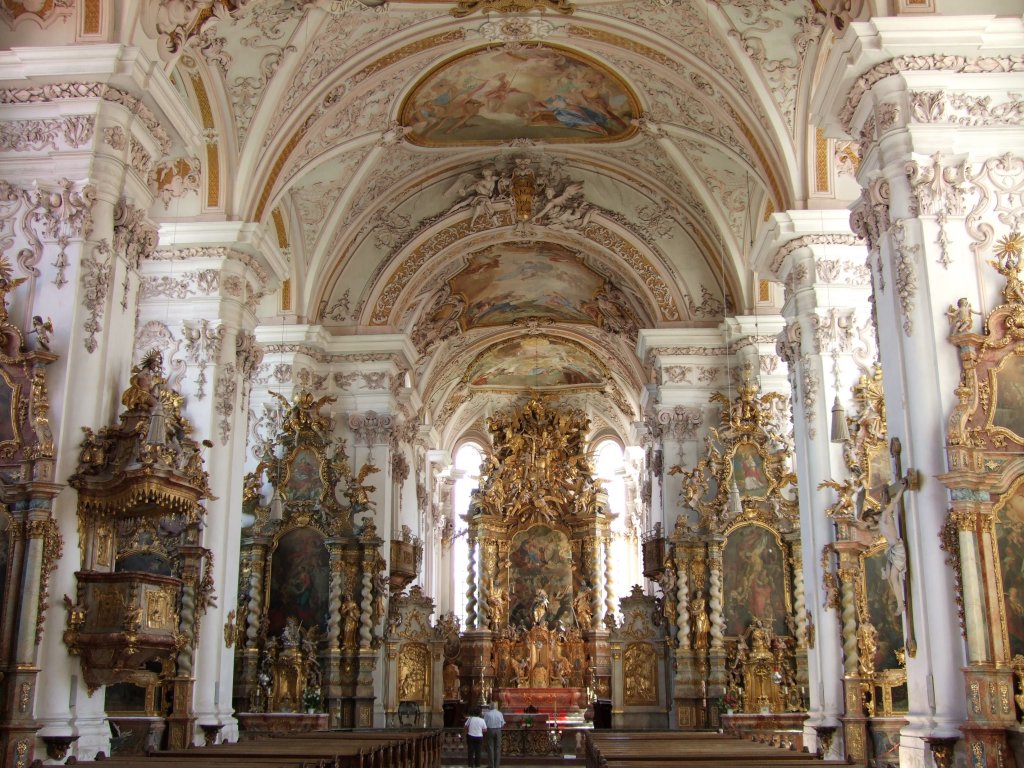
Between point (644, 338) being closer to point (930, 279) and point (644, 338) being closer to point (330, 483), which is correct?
point (330, 483)

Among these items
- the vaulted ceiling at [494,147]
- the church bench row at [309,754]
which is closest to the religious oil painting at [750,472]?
the vaulted ceiling at [494,147]

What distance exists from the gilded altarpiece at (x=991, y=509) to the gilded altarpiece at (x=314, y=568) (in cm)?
1250

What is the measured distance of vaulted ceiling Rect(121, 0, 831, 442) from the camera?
48.4ft

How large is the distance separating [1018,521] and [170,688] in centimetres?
962

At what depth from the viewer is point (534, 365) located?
3438cm

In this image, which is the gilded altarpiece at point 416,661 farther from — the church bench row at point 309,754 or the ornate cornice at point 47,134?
the ornate cornice at point 47,134

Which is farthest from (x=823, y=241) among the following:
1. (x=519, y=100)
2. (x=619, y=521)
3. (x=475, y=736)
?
(x=619, y=521)

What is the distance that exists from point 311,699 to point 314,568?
2252 mm

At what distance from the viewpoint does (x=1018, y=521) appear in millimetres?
9156

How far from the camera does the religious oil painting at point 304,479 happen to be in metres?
20.0

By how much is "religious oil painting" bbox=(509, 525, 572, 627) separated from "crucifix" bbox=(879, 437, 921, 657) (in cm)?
2348

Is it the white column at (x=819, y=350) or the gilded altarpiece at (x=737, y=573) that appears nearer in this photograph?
the white column at (x=819, y=350)

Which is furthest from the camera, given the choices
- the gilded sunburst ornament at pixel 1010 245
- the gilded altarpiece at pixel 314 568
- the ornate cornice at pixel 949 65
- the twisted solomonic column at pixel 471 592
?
the twisted solomonic column at pixel 471 592

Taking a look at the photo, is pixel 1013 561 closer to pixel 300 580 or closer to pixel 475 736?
pixel 475 736
